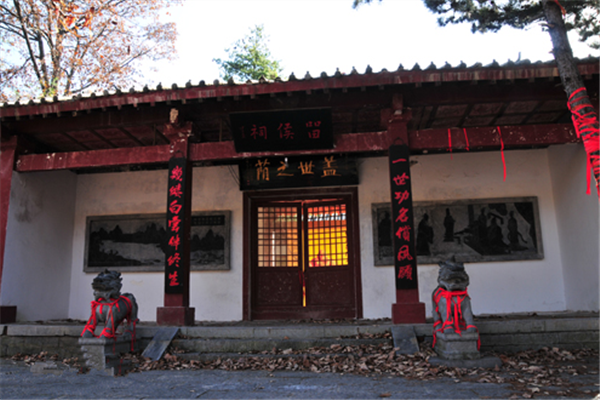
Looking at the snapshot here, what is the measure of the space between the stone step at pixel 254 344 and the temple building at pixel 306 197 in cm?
65

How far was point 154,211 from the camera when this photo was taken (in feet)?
30.3

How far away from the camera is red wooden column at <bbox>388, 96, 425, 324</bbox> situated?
621cm

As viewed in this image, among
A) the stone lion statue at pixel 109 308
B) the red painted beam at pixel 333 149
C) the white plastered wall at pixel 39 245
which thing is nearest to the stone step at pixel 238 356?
the stone lion statue at pixel 109 308

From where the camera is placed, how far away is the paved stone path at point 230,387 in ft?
13.1

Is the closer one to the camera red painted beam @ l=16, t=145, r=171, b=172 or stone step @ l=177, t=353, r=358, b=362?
stone step @ l=177, t=353, r=358, b=362

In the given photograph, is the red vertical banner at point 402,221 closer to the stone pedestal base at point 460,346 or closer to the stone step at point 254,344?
the stone step at point 254,344

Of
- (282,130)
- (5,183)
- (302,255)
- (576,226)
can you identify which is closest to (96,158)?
(5,183)

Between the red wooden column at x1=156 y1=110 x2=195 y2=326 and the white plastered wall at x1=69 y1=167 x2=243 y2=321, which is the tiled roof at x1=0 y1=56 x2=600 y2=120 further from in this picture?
the white plastered wall at x1=69 y1=167 x2=243 y2=321

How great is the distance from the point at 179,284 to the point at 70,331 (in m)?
1.52

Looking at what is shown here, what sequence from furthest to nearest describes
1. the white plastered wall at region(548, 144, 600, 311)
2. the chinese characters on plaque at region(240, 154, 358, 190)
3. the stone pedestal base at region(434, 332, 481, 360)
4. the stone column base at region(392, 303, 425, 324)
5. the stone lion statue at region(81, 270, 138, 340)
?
the chinese characters on plaque at region(240, 154, 358, 190) < the white plastered wall at region(548, 144, 600, 311) < the stone column base at region(392, 303, 425, 324) < the stone lion statue at region(81, 270, 138, 340) < the stone pedestal base at region(434, 332, 481, 360)

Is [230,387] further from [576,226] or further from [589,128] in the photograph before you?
[576,226]

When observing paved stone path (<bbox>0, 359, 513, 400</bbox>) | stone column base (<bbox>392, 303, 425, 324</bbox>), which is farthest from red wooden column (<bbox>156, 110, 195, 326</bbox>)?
stone column base (<bbox>392, 303, 425, 324</bbox>)

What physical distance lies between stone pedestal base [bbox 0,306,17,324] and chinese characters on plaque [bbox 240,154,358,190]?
4501 millimetres

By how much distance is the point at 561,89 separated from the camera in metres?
6.69
